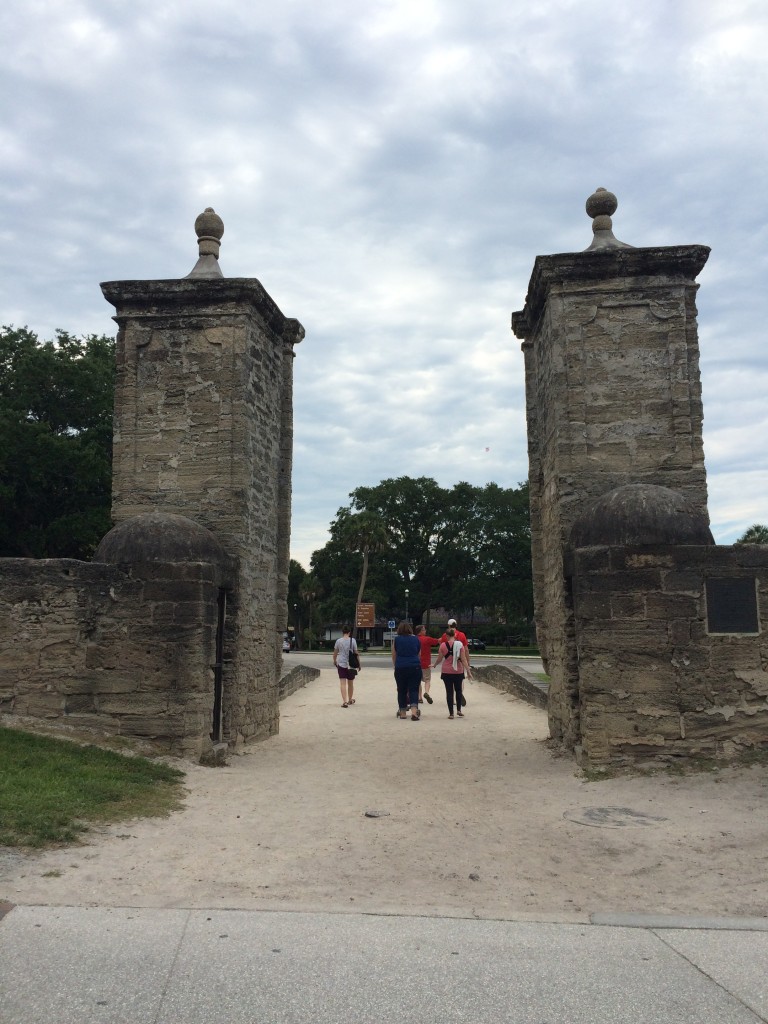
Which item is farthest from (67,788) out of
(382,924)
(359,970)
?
(359,970)

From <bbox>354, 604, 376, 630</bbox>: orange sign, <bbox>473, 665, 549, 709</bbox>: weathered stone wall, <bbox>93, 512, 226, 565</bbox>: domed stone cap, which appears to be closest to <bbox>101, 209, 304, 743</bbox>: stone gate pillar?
<bbox>93, 512, 226, 565</bbox>: domed stone cap

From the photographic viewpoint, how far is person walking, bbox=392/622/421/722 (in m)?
11.6

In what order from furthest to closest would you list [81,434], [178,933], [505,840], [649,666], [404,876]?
[81,434], [649,666], [505,840], [404,876], [178,933]

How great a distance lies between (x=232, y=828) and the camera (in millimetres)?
5461

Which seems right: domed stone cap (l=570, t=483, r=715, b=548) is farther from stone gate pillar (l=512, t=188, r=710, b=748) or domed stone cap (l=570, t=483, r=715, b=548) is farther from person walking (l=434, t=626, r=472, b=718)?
person walking (l=434, t=626, r=472, b=718)

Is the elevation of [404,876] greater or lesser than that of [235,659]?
lesser

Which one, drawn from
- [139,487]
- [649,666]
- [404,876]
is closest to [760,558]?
[649,666]

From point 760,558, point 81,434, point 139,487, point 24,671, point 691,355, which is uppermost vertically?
point 81,434

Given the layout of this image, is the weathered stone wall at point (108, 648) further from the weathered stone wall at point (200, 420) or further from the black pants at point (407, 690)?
the black pants at point (407, 690)

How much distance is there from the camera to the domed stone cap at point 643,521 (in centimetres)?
738

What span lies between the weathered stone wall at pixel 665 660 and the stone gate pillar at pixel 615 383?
34.9 inches

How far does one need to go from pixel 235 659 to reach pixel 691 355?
5.81m

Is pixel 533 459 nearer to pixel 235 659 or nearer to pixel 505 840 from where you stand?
pixel 235 659

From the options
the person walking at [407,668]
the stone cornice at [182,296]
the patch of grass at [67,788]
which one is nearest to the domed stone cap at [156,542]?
the patch of grass at [67,788]
